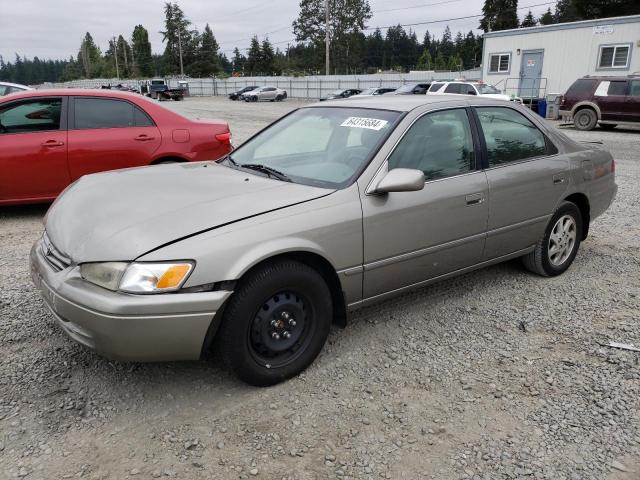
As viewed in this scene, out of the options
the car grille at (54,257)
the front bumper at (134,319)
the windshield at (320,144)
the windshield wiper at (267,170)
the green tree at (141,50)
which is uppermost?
the green tree at (141,50)

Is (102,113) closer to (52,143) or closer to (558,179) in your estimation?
(52,143)

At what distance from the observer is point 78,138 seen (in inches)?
239

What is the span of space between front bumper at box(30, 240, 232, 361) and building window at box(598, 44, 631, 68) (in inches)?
1009

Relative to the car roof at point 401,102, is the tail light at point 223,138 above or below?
below

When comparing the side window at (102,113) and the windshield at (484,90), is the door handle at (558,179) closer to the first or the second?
the side window at (102,113)

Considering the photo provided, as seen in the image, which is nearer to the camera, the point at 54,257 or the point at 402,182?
the point at 54,257

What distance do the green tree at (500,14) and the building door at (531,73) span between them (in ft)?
154

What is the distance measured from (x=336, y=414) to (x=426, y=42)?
13822 cm

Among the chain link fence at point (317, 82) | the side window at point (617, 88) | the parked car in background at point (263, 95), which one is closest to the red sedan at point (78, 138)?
the side window at point (617, 88)

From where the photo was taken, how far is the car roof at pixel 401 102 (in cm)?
367

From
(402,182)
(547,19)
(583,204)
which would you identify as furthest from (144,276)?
(547,19)

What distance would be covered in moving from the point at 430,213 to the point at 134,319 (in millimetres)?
1932

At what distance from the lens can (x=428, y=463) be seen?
2.42 meters

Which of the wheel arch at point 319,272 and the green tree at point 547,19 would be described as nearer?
the wheel arch at point 319,272
